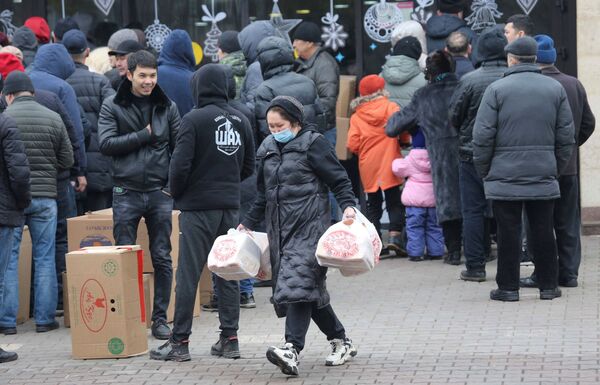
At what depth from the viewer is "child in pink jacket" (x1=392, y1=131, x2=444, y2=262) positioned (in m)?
12.5

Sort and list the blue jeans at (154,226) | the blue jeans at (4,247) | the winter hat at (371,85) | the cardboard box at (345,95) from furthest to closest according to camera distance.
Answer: the cardboard box at (345,95)
the winter hat at (371,85)
the blue jeans at (154,226)
the blue jeans at (4,247)

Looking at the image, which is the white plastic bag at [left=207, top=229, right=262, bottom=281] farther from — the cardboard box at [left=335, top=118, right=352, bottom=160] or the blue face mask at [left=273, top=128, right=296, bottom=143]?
the cardboard box at [left=335, top=118, right=352, bottom=160]

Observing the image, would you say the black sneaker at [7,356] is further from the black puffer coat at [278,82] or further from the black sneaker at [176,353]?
the black puffer coat at [278,82]

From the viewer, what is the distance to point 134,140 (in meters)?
9.47

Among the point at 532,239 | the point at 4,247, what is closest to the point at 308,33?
the point at 532,239

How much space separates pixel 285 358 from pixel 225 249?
0.77 meters

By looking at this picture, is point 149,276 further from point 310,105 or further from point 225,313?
point 310,105

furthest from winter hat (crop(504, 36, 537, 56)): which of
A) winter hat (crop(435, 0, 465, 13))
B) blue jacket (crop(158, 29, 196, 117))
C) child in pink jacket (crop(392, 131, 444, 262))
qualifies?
winter hat (crop(435, 0, 465, 13))

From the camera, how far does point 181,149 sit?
8.70 meters

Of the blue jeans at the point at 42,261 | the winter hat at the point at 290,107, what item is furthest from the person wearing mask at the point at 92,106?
the winter hat at the point at 290,107

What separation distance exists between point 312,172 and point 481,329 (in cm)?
196

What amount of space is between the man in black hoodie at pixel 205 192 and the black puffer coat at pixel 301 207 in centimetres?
53

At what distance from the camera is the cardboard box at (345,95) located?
13750mm

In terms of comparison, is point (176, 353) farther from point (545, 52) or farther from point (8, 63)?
point (545, 52)
